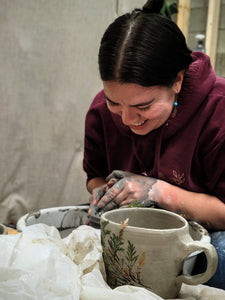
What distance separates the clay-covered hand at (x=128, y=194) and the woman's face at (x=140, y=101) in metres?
0.16

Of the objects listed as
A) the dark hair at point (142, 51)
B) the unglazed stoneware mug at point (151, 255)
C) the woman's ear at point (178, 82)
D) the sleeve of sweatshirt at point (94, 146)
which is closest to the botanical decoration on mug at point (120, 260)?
the unglazed stoneware mug at point (151, 255)

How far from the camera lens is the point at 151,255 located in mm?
556

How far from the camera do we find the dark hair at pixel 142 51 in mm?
851

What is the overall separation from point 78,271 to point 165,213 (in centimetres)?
Answer: 19

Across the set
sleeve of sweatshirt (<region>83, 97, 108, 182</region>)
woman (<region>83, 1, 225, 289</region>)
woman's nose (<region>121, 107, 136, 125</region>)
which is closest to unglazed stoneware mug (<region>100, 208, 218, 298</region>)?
woman (<region>83, 1, 225, 289</region>)

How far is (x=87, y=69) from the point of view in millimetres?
1652

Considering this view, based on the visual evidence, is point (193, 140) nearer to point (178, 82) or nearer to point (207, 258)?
point (178, 82)

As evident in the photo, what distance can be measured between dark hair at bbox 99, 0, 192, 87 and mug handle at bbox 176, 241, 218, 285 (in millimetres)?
440

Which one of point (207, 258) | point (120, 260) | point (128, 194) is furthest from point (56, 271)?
point (128, 194)

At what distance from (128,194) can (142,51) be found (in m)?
0.38

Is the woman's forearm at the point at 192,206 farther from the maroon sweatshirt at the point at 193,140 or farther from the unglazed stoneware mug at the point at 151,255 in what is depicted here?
the unglazed stoneware mug at the point at 151,255

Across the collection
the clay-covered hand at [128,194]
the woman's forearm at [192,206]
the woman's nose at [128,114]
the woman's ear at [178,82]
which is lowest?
the woman's forearm at [192,206]

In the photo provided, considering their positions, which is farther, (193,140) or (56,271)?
(193,140)

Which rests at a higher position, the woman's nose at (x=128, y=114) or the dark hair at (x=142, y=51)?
the dark hair at (x=142, y=51)
